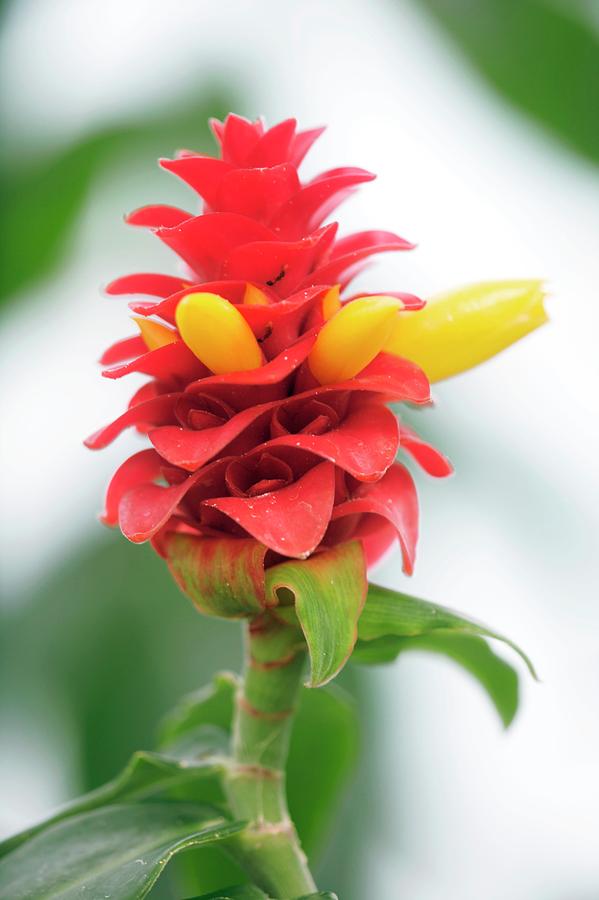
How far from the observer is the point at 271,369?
1.50ft

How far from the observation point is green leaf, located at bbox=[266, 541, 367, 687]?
44 cm

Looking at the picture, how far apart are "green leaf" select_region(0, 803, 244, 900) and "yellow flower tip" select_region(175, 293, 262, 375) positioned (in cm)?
22

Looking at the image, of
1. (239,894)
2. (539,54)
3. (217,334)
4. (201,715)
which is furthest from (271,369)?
(539,54)

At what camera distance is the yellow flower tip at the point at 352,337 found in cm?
Answer: 46

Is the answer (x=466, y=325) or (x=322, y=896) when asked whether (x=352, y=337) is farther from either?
(x=322, y=896)

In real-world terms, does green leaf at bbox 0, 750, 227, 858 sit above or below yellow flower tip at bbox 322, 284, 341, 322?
below

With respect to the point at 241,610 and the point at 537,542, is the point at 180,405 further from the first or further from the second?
the point at 537,542

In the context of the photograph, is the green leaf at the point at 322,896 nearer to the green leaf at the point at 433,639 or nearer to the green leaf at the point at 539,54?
the green leaf at the point at 433,639

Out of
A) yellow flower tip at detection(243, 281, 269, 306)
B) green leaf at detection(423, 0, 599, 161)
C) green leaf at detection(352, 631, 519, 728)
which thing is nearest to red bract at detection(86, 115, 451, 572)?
yellow flower tip at detection(243, 281, 269, 306)

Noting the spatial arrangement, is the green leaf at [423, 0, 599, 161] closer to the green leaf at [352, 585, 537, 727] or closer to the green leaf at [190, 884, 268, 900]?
the green leaf at [352, 585, 537, 727]

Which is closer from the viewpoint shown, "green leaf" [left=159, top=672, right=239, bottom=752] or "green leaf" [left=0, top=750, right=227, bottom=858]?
"green leaf" [left=0, top=750, right=227, bottom=858]

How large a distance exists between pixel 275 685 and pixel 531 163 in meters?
1.07

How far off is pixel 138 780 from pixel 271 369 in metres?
0.27

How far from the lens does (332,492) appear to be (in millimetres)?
454
